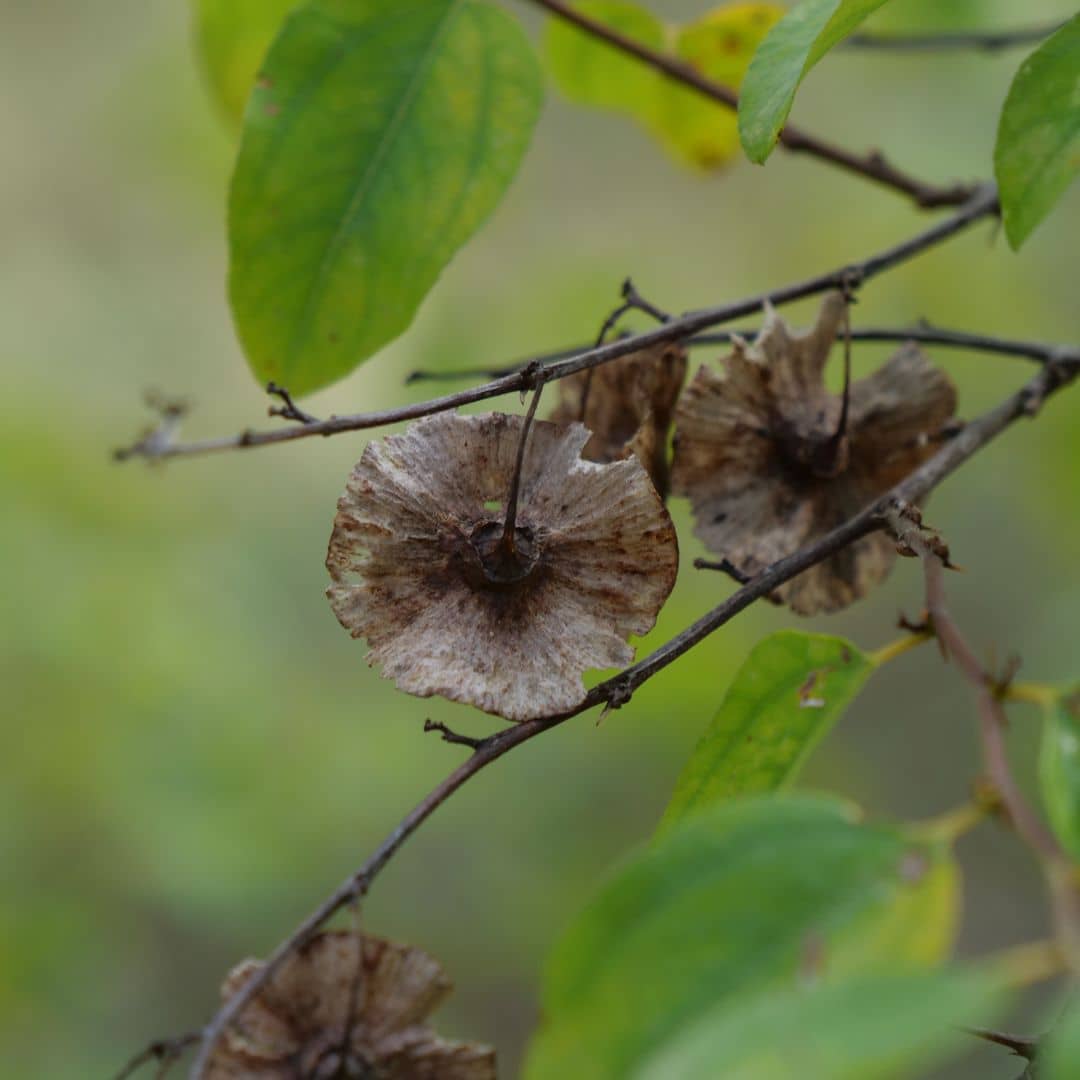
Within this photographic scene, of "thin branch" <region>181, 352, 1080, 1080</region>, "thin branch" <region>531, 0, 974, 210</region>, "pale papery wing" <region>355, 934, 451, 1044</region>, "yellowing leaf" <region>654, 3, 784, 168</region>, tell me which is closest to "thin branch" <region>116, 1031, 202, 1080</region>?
"thin branch" <region>181, 352, 1080, 1080</region>

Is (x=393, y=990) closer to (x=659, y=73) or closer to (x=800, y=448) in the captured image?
(x=800, y=448)

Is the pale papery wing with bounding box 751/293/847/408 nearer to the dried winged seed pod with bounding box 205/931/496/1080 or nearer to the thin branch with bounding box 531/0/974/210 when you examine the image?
the thin branch with bounding box 531/0/974/210

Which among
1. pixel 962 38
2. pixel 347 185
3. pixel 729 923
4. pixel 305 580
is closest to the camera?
pixel 729 923

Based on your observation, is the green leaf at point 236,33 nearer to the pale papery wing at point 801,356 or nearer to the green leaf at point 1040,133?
the pale papery wing at point 801,356

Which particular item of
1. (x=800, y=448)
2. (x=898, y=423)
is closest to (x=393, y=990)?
(x=800, y=448)

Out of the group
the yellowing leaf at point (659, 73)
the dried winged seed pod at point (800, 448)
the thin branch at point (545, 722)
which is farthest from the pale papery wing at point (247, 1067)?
the yellowing leaf at point (659, 73)

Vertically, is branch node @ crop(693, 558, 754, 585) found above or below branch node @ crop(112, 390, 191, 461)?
below

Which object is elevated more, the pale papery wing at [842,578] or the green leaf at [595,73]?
the green leaf at [595,73]
